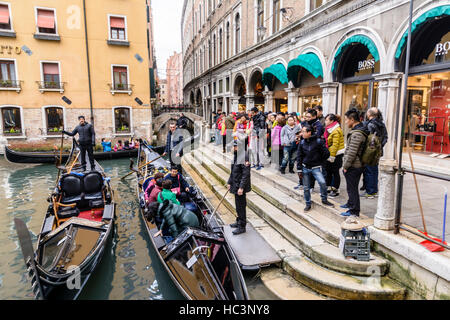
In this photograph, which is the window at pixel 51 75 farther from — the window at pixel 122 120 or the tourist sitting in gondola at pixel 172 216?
the tourist sitting in gondola at pixel 172 216

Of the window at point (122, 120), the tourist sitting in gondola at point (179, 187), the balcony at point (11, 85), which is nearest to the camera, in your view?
the tourist sitting in gondola at point (179, 187)

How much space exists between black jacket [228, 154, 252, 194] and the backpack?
59.6 inches

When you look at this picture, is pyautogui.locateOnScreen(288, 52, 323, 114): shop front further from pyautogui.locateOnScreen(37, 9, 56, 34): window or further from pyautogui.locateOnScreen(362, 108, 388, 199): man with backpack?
pyautogui.locateOnScreen(37, 9, 56, 34): window

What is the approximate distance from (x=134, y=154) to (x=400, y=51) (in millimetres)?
12004

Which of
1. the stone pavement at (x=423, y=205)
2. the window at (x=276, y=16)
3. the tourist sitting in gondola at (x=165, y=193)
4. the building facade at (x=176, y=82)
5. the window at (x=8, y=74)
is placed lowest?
the stone pavement at (x=423, y=205)

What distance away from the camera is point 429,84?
5.93 meters

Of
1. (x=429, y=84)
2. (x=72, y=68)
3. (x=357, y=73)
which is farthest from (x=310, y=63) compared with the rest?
(x=72, y=68)

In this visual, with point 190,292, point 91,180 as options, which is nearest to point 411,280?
point 190,292

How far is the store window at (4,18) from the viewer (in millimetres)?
13658

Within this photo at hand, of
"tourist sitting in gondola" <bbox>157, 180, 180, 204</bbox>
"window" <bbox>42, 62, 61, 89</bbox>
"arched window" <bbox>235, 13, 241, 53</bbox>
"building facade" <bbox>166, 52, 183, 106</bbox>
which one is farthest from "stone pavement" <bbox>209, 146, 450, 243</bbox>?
"building facade" <bbox>166, 52, 183, 106</bbox>

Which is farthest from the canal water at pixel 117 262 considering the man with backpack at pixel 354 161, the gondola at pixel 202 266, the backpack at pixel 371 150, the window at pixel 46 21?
the window at pixel 46 21

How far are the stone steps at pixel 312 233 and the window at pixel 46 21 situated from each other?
14889mm

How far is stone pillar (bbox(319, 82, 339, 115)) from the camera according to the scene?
7.89 meters

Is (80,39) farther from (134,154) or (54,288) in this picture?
(54,288)
